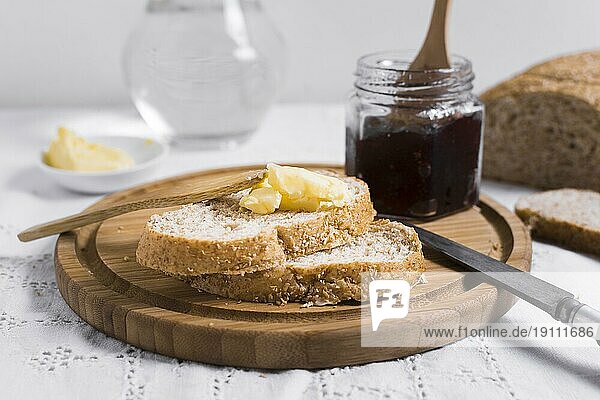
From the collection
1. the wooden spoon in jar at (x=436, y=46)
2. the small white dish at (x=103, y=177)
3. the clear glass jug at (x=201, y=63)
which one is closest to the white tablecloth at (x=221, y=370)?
the small white dish at (x=103, y=177)

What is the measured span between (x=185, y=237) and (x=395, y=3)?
2856mm

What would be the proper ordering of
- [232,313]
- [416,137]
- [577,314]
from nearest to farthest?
[577,314] → [232,313] → [416,137]

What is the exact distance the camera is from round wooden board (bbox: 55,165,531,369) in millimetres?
2068

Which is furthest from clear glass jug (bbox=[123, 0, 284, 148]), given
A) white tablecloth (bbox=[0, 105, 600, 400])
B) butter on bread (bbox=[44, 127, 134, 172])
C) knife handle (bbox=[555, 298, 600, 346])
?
knife handle (bbox=[555, 298, 600, 346])

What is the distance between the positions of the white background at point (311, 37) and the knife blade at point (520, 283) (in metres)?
2.30

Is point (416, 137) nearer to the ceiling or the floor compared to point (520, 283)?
nearer to the ceiling

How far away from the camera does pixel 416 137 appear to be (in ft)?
9.29

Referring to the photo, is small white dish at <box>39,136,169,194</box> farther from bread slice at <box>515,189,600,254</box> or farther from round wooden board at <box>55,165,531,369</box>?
bread slice at <box>515,189,600,254</box>

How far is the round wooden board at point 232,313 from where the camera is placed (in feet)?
6.79

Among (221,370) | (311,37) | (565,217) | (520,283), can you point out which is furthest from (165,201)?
(311,37)

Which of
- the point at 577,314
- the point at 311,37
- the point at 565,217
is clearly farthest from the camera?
the point at 311,37

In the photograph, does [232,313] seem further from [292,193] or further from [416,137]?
[416,137]

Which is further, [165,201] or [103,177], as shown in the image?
[103,177]

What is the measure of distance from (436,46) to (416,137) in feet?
1.12
